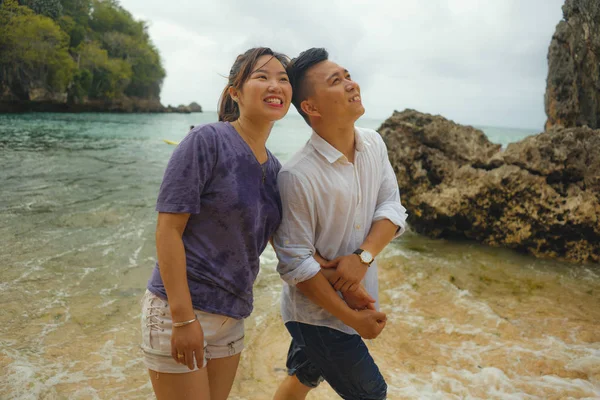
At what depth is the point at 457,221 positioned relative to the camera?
6570mm

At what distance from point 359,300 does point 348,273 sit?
0.15 metres

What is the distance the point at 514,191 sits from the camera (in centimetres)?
605

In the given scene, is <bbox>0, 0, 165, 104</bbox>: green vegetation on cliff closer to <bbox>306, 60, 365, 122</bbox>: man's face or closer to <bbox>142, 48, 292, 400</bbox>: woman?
<bbox>306, 60, 365, 122</bbox>: man's face

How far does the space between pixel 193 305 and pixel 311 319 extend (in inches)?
23.7

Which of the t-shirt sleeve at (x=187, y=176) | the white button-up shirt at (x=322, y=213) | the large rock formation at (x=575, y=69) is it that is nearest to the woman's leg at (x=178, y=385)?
the white button-up shirt at (x=322, y=213)

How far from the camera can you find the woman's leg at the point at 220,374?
6.19 ft

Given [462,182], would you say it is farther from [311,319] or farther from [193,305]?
[193,305]

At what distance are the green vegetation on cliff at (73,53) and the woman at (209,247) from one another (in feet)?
161

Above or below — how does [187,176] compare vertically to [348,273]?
above

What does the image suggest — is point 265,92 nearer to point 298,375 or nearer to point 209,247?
point 209,247

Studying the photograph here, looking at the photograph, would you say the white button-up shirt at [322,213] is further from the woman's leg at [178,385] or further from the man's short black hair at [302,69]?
the woman's leg at [178,385]

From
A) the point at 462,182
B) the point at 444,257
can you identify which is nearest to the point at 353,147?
the point at 444,257

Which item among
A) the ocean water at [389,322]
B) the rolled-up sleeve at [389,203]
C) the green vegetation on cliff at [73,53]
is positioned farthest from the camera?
the green vegetation on cliff at [73,53]

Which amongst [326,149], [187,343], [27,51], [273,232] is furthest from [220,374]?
[27,51]
